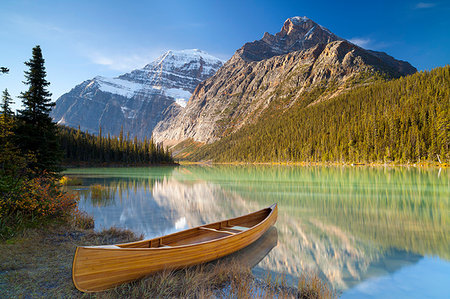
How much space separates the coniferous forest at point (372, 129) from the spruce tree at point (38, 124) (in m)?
74.2

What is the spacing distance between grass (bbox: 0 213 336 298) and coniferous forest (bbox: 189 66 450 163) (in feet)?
231

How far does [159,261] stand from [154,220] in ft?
27.5

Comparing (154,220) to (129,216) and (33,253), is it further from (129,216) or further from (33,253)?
(33,253)

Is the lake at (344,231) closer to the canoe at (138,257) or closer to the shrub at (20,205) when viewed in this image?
the canoe at (138,257)

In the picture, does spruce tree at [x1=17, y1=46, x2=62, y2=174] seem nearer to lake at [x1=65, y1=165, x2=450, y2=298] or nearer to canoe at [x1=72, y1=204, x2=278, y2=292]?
lake at [x1=65, y1=165, x2=450, y2=298]

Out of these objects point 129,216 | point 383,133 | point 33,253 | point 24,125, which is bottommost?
point 129,216

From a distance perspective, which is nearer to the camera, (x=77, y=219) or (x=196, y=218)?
(x=77, y=219)

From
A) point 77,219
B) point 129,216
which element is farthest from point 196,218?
point 77,219

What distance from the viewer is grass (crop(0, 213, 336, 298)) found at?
4906mm

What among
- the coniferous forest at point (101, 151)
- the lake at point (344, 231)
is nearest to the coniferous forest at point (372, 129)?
the lake at point (344, 231)

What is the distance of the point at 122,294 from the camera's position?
192 inches

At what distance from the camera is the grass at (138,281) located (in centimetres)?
491

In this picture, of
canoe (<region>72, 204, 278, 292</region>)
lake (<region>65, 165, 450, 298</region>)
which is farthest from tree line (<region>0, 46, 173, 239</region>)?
canoe (<region>72, 204, 278, 292</region>)

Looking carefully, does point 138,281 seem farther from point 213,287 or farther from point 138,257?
point 213,287
